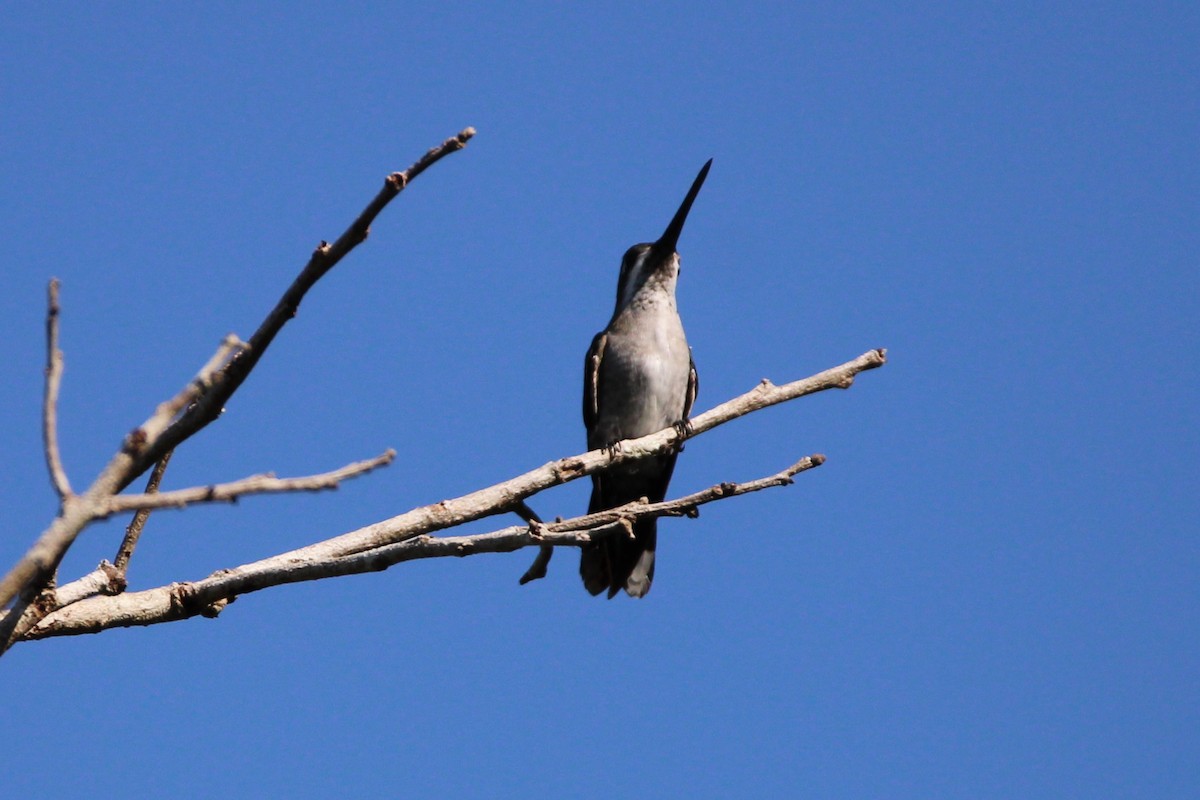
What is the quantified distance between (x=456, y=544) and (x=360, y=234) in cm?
141

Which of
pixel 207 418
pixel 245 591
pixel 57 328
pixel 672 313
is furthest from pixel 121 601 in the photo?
pixel 672 313

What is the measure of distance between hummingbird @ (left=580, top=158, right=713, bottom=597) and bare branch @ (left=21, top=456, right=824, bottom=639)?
3.81 meters

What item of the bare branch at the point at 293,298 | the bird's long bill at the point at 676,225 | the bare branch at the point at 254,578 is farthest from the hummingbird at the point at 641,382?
the bare branch at the point at 293,298

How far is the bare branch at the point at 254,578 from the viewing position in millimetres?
3932

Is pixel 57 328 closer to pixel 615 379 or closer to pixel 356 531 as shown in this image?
pixel 356 531

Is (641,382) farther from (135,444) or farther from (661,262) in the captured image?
(135,444)

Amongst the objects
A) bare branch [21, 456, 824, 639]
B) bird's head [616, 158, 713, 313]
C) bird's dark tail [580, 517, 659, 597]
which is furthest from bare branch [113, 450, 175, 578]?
bird's head [616, 158, 713, 313]

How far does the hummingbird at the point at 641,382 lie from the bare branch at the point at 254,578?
3.81 meters

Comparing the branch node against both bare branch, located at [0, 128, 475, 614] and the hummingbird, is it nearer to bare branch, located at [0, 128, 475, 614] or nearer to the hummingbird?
bare branch, located at [0, 128, 475, 614]

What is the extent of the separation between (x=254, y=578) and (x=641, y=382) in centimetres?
479

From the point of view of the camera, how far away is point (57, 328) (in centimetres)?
256

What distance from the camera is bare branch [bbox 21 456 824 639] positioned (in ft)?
12.9

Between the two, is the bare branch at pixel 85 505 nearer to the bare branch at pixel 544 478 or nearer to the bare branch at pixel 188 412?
the bare branch at pixel 188 412

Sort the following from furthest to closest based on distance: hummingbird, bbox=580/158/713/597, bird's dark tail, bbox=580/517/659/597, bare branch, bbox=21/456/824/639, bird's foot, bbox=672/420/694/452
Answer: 1. hummingbird, bbox=580/158/713/597
2. bird's dark tail, bbox=580/517/659/597
3. bird's foot, bbox=672/420/694/452
4. bare branch, bbox=21/456/824/639
